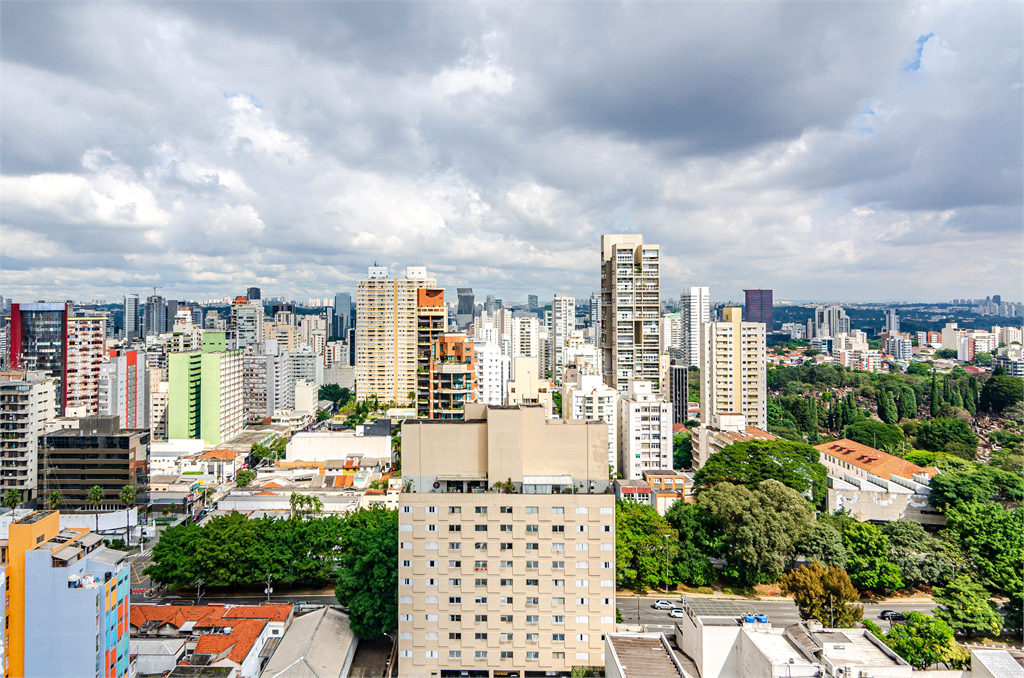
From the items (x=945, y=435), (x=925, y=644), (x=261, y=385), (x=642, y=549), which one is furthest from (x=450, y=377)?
(x=261, y=385)

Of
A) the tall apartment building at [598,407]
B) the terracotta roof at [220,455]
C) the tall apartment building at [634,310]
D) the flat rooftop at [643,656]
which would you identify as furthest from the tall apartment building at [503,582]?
the terracotta roof at [220,455]

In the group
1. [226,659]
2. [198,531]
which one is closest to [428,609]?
[226,659]

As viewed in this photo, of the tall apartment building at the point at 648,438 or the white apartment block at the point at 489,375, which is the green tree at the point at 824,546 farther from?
the white apartment block at the point at 489,375

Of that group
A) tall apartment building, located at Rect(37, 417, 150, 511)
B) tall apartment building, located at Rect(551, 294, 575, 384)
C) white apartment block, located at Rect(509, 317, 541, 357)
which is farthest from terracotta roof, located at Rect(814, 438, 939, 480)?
white apartment block, located at Rect(509, 317, 541, 357)

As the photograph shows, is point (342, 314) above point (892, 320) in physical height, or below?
above

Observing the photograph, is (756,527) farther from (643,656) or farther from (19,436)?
(19,436)

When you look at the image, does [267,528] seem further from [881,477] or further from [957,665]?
[881,477]
